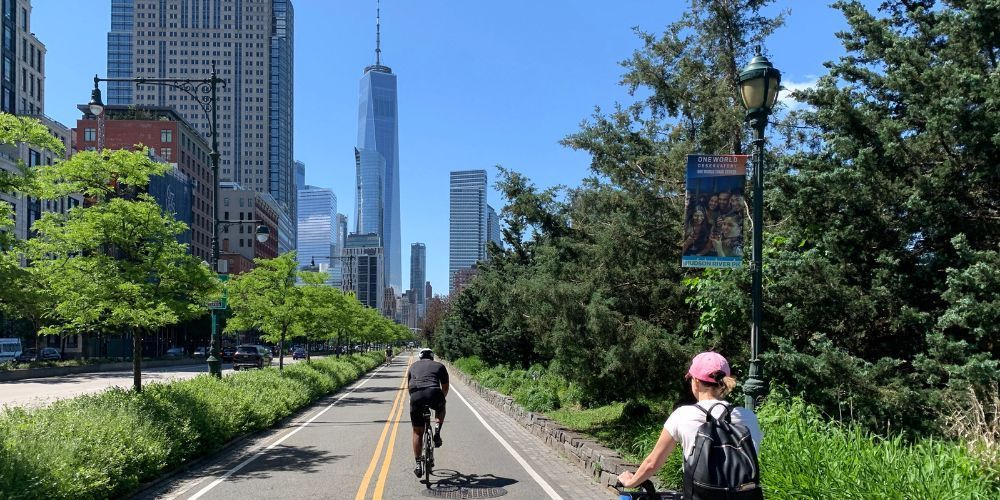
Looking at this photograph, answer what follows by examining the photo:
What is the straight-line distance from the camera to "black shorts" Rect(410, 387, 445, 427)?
9627 mm

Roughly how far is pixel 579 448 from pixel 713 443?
7889 millimetres

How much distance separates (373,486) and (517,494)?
1985 mm

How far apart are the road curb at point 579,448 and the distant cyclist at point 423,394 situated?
2.30 meters

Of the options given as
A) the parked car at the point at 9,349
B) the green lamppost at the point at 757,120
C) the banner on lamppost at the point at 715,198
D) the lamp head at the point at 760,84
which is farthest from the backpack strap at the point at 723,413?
the parked car at the point at 9,349

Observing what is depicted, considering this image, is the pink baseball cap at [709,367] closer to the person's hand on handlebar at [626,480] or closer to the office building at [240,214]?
the person's hand on handlebar at [626,480]

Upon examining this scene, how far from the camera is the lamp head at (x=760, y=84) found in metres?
7.91

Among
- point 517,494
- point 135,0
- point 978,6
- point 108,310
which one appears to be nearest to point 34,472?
point 517,494

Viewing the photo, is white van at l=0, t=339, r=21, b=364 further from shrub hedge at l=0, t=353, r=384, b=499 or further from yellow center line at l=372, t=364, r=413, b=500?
yellow center line at l=372, t=364, r=413, b=500


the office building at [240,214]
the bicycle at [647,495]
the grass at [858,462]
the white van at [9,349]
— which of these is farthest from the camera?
the office building at [240,214]

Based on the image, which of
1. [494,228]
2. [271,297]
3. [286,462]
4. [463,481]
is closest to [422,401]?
[463,481]

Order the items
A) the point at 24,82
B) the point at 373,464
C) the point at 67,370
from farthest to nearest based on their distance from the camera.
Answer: the point at 24,82, the point at 67,370, the point at 373,464

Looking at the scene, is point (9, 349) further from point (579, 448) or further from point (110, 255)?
point (579, 448)

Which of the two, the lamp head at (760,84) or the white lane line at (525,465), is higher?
the lamp head at (760,84)

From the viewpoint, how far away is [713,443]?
12.3 ft
